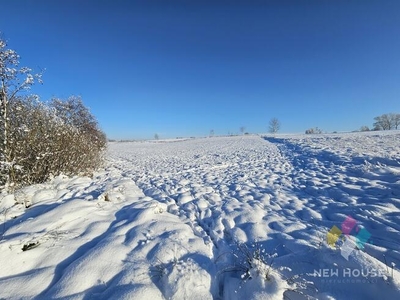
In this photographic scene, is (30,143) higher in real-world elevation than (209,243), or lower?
higher

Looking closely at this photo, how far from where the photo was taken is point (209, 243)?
3.07m

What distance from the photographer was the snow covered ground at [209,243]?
2.07m

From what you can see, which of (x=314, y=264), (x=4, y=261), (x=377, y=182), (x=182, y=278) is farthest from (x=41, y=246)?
(x=377, y=182)

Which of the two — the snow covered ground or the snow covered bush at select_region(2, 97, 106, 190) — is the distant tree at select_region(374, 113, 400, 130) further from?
the snow covered bush at select_region(2, 97, 106, 190)

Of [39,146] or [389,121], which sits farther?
[389,121]

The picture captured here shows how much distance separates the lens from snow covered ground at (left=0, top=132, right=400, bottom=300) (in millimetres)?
2070

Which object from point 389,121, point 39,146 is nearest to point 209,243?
point 39,146

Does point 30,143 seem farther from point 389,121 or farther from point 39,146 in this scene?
point 389,121

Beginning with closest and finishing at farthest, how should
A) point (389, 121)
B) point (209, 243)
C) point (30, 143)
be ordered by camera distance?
point (209, 243) < point (30, 143) < point (389, 121)

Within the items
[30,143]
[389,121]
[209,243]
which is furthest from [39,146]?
[389,121]

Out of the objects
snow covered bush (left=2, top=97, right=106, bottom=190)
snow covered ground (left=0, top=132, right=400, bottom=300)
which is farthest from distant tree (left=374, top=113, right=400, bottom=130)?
snow covered bush (left=2, top=97, right=106, bottom=190)

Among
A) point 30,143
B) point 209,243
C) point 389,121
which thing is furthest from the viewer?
point 389,121

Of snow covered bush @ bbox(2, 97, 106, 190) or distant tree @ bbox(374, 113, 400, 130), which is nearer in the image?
snow covered bush @ bbox(2, 97, 106, 190)

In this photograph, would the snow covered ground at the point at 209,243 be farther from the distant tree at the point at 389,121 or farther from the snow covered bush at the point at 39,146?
the distant tree at the point at 389,121
